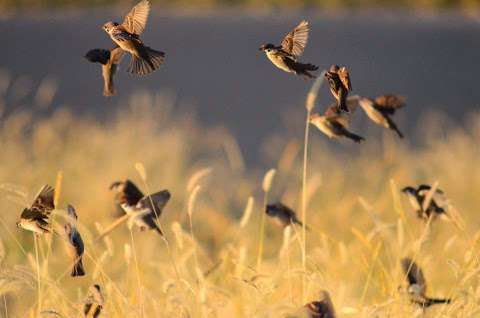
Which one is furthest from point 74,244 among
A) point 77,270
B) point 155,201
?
point 155,201

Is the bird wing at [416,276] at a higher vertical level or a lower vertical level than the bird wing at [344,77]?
lower

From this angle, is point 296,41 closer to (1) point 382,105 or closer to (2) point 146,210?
(1) point 382,105

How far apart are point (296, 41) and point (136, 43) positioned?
1.03ft

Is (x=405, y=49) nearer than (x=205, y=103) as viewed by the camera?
No

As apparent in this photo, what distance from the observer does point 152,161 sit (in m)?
4.78

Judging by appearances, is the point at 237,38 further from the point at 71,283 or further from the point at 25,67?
the point at 71,283

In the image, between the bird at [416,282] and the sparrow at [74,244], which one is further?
the bird at [416,282]

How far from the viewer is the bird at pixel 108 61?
5.77 feet

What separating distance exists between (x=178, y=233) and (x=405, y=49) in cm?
647

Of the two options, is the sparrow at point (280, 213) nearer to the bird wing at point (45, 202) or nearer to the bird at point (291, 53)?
the bird at point (291, 53)

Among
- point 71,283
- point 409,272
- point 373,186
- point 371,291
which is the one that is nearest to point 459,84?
point 373,186

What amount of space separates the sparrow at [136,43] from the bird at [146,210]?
0.86ft

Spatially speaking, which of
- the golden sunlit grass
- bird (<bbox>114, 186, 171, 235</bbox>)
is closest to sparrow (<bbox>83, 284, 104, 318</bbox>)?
bird (<bbox>114, 186, 171, 235</bbox>)

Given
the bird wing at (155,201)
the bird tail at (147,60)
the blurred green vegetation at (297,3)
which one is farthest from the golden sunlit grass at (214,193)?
the blurred green vegetation at (297,3)
